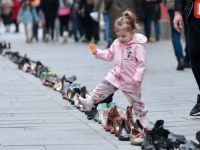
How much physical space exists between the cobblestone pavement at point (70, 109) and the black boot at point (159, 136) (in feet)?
0.82

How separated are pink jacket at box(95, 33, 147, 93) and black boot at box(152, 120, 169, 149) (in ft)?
2.66

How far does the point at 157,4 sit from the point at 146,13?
127 centimetres

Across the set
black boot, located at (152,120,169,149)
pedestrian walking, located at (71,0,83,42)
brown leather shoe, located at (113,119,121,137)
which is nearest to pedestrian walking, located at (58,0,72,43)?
pedestrian walking, located at (71,0,83,42)

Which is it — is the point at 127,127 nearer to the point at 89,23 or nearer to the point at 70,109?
the point at 70,109

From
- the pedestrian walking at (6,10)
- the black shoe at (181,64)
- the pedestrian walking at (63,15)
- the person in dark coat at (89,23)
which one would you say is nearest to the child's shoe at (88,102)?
the black shoe at (181,64)

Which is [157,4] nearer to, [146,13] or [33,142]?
[146,13]

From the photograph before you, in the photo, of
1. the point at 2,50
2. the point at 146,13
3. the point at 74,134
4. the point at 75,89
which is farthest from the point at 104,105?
the point at 146,13

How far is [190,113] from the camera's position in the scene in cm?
502

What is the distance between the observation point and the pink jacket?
4.51 metres

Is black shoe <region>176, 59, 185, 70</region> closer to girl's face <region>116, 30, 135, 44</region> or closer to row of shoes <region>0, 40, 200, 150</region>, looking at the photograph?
row of shoes <region>0, 40, 200, 150</region>

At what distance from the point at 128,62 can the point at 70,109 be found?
131 centimetres

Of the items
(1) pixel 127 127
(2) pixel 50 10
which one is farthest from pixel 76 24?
(1) pixel 127 127

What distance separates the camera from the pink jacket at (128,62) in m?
4.51

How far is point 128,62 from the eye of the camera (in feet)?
15.0
